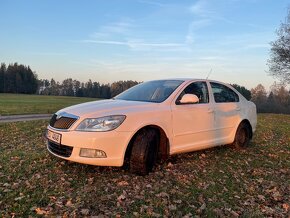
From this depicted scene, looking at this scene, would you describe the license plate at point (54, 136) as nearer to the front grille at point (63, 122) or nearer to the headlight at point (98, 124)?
the front grille at point (63, 122)

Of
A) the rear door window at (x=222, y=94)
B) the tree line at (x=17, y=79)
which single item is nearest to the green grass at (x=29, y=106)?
the rear door window at (x=222, y=94)

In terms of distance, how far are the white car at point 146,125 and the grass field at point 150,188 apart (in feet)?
1.17

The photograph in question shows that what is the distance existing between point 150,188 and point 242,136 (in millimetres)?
3803

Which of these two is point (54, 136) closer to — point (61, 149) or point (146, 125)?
point (61, 149)

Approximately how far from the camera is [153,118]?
17.7 feet

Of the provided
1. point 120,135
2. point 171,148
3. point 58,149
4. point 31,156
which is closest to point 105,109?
point 120,135

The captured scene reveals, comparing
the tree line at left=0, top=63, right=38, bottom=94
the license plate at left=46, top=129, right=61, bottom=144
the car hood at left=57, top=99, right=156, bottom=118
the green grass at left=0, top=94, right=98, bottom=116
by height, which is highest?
the tree line at left=0, top=63, right=38, bottom=94

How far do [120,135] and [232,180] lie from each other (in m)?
2.21

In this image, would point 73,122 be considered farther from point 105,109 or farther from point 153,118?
point 153,118

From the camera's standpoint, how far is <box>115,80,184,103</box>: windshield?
6078mm

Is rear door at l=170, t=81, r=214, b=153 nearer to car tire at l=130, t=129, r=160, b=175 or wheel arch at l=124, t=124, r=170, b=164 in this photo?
wheel arch at l=124, t=124, r=170, b=164

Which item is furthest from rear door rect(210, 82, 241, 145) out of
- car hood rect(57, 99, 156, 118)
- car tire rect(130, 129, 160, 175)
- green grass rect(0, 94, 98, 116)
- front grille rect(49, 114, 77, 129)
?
green grass rect(0, 94, 98, 116)

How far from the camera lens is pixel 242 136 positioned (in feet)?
25.8

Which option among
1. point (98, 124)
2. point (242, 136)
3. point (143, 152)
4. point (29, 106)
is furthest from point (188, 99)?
point (29, 106)
